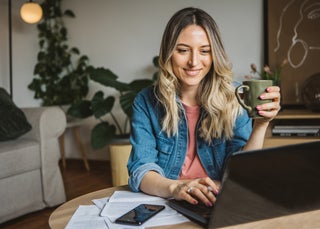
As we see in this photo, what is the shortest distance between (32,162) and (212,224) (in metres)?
2.08

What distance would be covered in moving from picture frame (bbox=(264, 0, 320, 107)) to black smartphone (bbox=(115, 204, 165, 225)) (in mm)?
2357

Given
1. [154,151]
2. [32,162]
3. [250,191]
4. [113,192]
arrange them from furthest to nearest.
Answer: [32,162] → [154,151] → [113,192] → [250,191]

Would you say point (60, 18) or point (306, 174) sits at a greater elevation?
point (60, 18)

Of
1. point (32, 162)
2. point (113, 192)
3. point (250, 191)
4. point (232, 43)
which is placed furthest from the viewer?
point (232, 43)

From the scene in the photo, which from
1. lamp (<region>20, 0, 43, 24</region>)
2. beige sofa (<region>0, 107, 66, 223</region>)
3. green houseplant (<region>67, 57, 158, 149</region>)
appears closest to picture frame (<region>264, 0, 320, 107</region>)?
green houseplant (<region>67, 57, 158, 149</region>)

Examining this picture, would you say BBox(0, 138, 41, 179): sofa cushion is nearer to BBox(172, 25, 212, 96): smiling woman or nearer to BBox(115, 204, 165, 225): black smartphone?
BBox(172, 25, 212, 96): smiling woman

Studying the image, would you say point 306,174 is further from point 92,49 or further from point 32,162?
point 92,49

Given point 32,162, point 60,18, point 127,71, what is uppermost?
point 60,18

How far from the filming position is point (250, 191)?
0.67m

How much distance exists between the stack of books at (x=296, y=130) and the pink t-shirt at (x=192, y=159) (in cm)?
163

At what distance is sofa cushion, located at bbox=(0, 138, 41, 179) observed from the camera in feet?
7.79

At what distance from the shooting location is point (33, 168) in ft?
8.50

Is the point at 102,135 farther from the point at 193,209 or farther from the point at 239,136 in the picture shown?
the point at 193,209

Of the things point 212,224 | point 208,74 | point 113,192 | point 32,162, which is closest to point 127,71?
point 32,162
